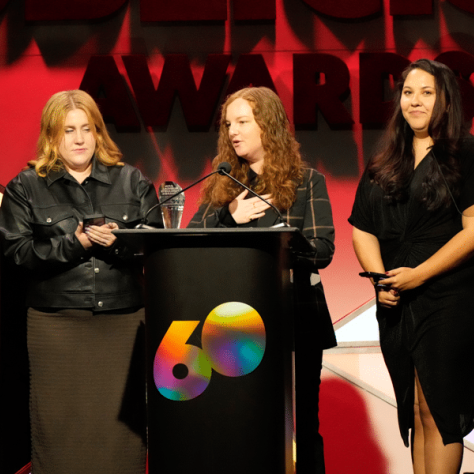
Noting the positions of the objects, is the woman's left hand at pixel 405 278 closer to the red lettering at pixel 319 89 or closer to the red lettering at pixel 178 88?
the red lettering at pixel 319 89

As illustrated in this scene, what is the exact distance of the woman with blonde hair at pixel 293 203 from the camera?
238 centimetres

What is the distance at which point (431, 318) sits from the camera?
2.24 meters

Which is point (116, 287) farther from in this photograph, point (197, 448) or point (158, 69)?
point (158, 69)

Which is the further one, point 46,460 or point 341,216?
point 341,216

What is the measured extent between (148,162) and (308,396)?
203 cm

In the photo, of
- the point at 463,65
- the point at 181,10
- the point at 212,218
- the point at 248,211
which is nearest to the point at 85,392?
the point at 212,218

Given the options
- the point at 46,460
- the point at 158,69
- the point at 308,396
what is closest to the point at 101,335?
the point at 46,460

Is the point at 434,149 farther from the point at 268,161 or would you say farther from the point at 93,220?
the point at 93,220

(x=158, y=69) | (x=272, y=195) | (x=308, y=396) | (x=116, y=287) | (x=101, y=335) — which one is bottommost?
(x=308, y=396)

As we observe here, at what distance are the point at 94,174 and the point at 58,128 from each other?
0.74 ft

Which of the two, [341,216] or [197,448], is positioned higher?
[341,216]

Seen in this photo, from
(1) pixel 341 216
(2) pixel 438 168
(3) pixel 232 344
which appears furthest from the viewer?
(1) pixel 341 216

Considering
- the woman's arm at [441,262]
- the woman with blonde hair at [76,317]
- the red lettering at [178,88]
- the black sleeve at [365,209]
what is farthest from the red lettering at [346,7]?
the woman's arm at [441,262]

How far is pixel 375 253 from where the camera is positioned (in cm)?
239
